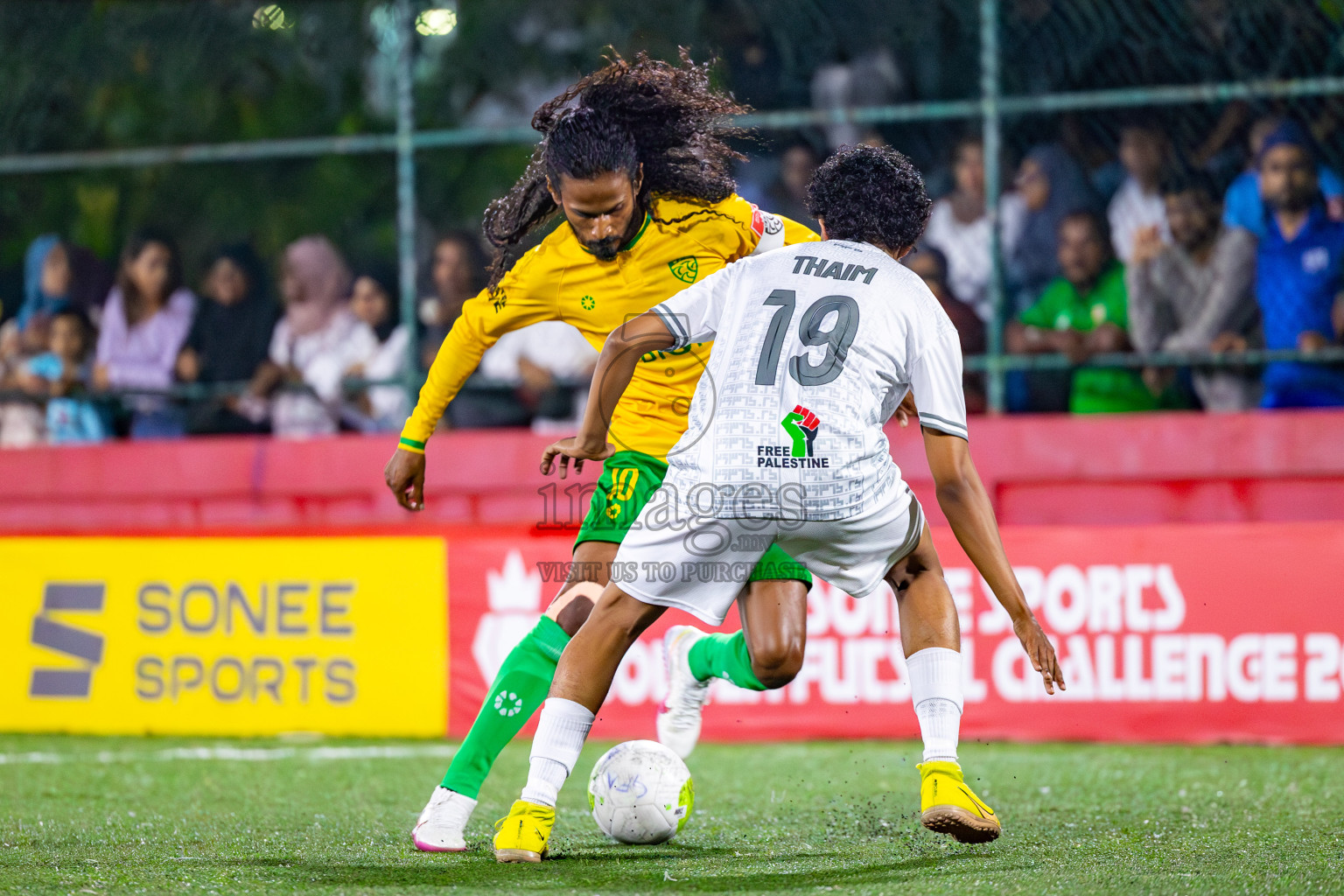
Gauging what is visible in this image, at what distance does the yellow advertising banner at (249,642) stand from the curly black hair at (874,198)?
377 centimetres

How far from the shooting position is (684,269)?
431cm

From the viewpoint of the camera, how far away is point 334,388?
8.26 m

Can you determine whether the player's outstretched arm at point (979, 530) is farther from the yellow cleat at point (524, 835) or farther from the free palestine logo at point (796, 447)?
the yellow cleat at point (524, 835)

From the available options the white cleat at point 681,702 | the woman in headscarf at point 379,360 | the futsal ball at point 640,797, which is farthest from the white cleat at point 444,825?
the woman in headscarf at point 379,360

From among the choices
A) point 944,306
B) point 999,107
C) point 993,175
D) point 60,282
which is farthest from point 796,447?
point 60,282

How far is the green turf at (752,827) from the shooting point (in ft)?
11.7

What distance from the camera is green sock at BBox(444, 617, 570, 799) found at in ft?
13.6

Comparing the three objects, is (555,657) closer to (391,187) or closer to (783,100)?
(783,100)

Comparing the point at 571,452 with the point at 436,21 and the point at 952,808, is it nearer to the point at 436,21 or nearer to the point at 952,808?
the point at 952,808

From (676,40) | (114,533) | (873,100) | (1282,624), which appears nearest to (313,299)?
(114,533)

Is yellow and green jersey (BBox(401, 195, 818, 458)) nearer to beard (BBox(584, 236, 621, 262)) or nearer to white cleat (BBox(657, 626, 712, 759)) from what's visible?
beard (BBox(584, 236, 621, 262))

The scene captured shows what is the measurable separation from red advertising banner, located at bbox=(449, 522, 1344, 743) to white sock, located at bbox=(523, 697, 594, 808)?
301 cm

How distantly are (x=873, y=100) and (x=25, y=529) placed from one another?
4.74 metres

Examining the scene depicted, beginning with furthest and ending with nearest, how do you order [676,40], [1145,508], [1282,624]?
[676,40]
[1145,508]
[1282,624]
